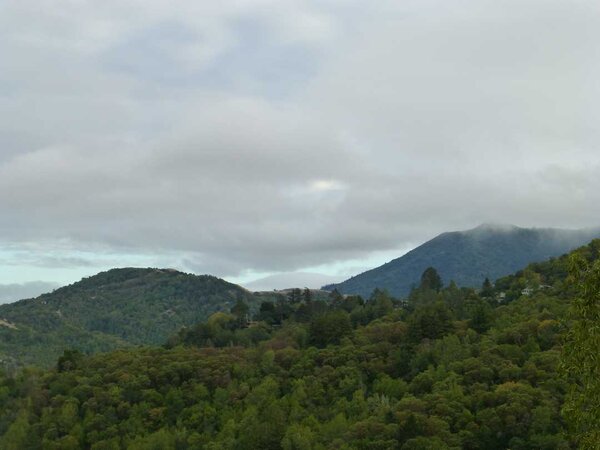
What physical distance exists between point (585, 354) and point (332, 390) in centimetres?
11938

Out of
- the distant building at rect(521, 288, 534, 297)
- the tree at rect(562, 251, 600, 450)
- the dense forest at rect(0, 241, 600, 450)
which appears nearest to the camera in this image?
the tree at rect(562, 251, 600, 450)

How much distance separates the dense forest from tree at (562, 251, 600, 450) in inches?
2900

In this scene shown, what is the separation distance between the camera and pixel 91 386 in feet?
497

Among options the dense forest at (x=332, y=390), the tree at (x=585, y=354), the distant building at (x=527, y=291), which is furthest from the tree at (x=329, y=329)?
the tree at (x=585, y=354)

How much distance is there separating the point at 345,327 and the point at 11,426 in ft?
274

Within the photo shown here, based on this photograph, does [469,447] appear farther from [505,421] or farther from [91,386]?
[91,386]

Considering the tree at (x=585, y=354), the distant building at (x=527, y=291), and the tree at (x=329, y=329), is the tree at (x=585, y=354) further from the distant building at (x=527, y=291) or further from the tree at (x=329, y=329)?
the distant building at (x=527, y=291)

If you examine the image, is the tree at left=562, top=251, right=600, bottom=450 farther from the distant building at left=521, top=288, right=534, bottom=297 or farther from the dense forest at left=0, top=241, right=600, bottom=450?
→ the distant building at left=521, top=288, right=534, bottom=297

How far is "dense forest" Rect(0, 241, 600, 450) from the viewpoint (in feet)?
345

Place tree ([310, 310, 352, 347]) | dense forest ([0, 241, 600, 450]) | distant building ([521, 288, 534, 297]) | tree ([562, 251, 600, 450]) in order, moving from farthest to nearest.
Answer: distant building ([521, 288, 534, 297]), tree ([310, 310, 352, 347]), dense forest ([0, 241, 600, 450]), tree ([562, 251, 600, 450])

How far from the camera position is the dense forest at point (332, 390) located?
345 ft

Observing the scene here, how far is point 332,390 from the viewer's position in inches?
5472

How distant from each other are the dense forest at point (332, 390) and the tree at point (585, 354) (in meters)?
73.7

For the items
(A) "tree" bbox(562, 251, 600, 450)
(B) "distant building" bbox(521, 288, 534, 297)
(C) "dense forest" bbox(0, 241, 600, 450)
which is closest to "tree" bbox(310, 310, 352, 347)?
(C) "dense forest" bbox(0, 241, 600, 450)
